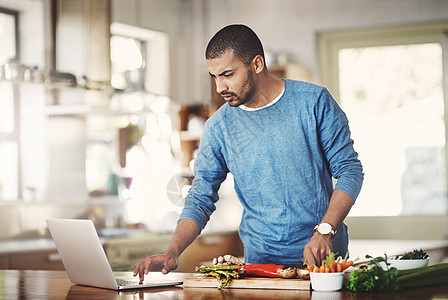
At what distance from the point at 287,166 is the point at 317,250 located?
419 millimetres

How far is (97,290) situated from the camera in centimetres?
188

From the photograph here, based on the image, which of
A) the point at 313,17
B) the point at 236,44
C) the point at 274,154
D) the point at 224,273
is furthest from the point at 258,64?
the point at 313,17

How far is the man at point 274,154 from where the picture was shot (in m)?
2.13

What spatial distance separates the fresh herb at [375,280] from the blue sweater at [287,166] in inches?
20.4

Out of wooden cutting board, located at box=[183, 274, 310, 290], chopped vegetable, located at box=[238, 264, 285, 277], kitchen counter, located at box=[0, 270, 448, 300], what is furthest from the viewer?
chopped vegetable, located at box=[238, 264, 285, 277]

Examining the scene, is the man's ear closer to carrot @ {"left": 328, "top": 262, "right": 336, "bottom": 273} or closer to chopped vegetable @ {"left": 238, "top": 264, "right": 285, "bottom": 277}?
chopped vegetable @ {"left": 238, "top": 264, "right": 285, "bottom": 277}

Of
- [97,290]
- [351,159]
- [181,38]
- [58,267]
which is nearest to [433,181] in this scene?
[181,38]

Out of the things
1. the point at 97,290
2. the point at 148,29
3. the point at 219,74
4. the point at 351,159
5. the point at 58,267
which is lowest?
the point at 58,267

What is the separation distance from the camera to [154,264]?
1941 millimetres

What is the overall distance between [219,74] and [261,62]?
0.17 meters

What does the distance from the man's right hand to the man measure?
0.05 metres

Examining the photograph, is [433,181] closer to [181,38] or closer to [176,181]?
[176,181]

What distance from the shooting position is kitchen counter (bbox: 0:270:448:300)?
62.1 inches

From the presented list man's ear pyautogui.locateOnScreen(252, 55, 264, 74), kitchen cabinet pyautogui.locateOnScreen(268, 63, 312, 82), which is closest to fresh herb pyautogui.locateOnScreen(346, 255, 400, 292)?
man's ear pyautogui.locateOnScreen(252, 55, 264, 74)
